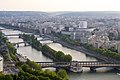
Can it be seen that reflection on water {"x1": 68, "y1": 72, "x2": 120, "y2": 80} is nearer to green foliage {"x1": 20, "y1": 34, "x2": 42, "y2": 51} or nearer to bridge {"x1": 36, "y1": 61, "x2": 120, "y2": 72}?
bridge {"x1": 36, "y1": 61, "x2": 120, "y2": 72}

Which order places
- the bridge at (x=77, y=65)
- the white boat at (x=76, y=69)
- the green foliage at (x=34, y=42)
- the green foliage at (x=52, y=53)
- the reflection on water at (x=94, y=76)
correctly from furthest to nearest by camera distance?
1. the green foliage at (x=34, y=42)
2. the green foliage at (x=52, y=53)
3. the bridge at (x=77, y=65)
4. the white boat at (x=76, y=69)
5. the reflection on water at (x=94, y=76)

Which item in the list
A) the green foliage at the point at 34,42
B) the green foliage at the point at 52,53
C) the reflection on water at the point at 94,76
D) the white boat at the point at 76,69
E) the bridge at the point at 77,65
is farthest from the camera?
the green foliage at the point at 34,42

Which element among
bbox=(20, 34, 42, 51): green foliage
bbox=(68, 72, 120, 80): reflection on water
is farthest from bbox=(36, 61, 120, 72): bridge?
bbox=(20, 34, 42, 51): green foliage

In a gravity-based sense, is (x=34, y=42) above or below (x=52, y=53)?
below

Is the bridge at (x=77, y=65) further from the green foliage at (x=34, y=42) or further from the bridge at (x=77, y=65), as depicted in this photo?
the green foliage at (x=34, y=42)

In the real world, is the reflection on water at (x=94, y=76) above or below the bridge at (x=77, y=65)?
below

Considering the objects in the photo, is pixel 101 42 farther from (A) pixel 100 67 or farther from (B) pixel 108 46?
(A) pixel 100 67

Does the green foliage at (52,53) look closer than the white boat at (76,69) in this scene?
No

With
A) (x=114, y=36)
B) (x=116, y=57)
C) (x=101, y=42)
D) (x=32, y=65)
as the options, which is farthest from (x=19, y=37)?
(x=32, y=65)

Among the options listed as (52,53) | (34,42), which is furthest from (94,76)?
(34,42)

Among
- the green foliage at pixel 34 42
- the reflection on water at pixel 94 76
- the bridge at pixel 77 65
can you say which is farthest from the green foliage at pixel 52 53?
the reflection on water at pixel 94 76

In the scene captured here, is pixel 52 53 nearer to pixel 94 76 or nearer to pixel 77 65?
pixel 77 65
